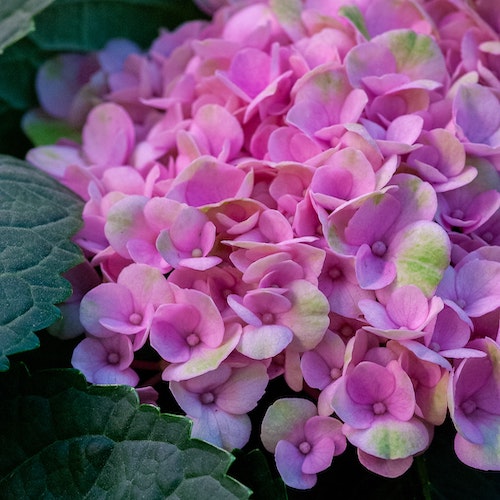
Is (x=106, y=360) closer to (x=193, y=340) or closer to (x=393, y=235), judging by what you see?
(x=193, y=340)

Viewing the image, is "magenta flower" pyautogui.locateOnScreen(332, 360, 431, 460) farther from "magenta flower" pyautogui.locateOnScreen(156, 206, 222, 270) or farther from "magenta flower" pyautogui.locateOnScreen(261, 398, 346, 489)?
"magenta flower" pyautogui.locateOnScreen(156, 206, 222, 270)

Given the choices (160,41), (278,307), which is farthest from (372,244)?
(160,41)

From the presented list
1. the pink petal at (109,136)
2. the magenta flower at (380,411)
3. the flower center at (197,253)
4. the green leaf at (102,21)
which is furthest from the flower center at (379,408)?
the green leaf at (102,21)

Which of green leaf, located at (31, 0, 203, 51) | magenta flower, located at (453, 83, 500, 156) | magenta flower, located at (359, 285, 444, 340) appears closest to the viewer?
magenta flower, located at (359, 285, 444, 340)

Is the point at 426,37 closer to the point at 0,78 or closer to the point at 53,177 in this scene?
the point at 53,177

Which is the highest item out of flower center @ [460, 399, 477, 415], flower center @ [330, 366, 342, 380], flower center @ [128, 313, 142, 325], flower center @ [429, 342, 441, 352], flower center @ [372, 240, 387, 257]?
flower center @ [372, 240, 387, 257]

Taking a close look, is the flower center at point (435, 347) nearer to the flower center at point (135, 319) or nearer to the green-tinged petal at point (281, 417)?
the green-tinged petal at point (281, 417)

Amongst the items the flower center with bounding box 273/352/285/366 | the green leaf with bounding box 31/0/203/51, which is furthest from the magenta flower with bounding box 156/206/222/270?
the green leaf with bounding box 31/0/203/51
